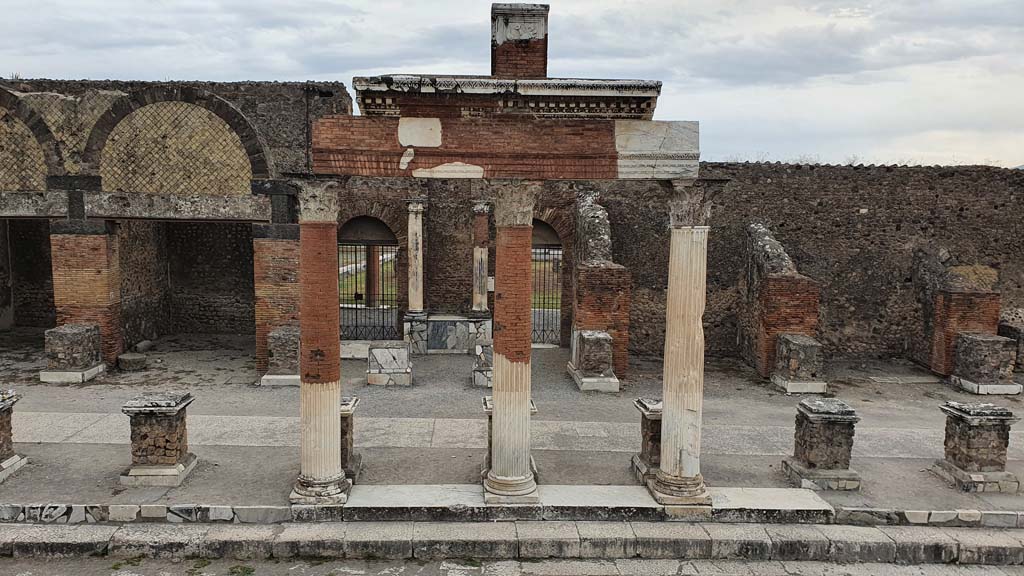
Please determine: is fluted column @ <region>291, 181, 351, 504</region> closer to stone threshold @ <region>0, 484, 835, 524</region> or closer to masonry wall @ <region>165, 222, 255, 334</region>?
stone threshold @ <region>0, 484, 835, 524</region>

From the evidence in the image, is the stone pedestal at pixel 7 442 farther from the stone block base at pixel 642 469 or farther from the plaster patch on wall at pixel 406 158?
the stone block base at pixel 642 469

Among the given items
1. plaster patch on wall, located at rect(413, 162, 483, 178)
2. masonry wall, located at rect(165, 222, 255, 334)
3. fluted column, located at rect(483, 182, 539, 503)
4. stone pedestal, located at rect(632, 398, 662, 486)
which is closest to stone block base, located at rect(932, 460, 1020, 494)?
stone pedestal, located at rect(632, 398, 662, 486)

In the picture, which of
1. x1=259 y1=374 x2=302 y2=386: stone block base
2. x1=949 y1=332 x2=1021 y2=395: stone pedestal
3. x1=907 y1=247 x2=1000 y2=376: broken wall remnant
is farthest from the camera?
x1=907 y1=247 x2=1000 y2=376: broken wall remnant

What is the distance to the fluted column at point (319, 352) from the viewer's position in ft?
21.9

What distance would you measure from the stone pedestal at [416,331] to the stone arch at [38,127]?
705 centimetres

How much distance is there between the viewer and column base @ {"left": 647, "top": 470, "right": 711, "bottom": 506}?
6973mm

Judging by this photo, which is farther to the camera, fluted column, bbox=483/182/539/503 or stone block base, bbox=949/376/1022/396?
stone block base, bbox=949/376/1022/396

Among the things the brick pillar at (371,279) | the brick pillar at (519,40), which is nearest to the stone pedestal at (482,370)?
the brick pillar at (519,40)

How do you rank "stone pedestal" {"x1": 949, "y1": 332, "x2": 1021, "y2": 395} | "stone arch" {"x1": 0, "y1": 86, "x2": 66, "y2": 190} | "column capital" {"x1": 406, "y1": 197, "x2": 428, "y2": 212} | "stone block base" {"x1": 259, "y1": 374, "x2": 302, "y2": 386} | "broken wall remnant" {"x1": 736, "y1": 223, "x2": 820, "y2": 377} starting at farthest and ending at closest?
1. "column capital" {"x1": 406, "y1": 197, "x2": 428, "y2": 212}
2. "broken wall remnant" {"x1": 736, "y1": 223, "x2": 820, "y2": 377}
3. "stone pedestal" {"x1": 949, "y1": 332, "x2": 1021, "y2": 395}
4. "stone arch" {"x1": 0, "y1": 86, "x2": 66, "y2": 190}
5. "stone block base" {"x1": 259, "y1": 374, "x2": 302, "y2": 386}

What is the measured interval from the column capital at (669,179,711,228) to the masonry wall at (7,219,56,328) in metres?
15.4

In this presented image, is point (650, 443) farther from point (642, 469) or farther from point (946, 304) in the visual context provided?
point (946, 304)

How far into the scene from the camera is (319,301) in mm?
6770

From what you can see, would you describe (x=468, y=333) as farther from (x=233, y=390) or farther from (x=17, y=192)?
(x=17, y=192)

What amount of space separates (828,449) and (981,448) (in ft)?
6.04
